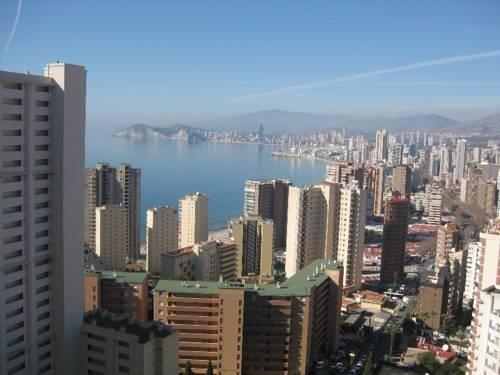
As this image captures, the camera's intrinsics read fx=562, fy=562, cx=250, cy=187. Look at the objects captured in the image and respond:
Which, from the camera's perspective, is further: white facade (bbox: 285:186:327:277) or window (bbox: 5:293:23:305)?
white facade (bbox: 285:186:327:277)

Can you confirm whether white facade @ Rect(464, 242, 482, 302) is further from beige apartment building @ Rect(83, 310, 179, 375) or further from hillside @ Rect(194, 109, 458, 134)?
hillside @ Rect(194, 109, 458, 134)

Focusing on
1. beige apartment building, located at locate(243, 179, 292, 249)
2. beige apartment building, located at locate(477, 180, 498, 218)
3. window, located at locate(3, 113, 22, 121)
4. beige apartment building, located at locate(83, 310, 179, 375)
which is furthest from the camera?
beige apartment building, located at locate(477, 180, 498, 218)

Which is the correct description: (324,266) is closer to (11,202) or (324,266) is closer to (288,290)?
(288,290)

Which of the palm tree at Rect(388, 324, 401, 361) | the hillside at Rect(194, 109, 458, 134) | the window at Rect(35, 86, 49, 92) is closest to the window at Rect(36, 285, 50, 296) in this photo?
the window at Rect(35, 86, 49, 92)

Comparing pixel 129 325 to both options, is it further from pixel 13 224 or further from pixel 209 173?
pixel 209 173

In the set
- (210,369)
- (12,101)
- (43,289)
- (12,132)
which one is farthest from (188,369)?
(12,101)

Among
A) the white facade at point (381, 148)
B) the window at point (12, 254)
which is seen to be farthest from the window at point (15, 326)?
the white facade at point (381, 148)

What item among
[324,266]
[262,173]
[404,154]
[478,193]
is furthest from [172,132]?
[324,266]
